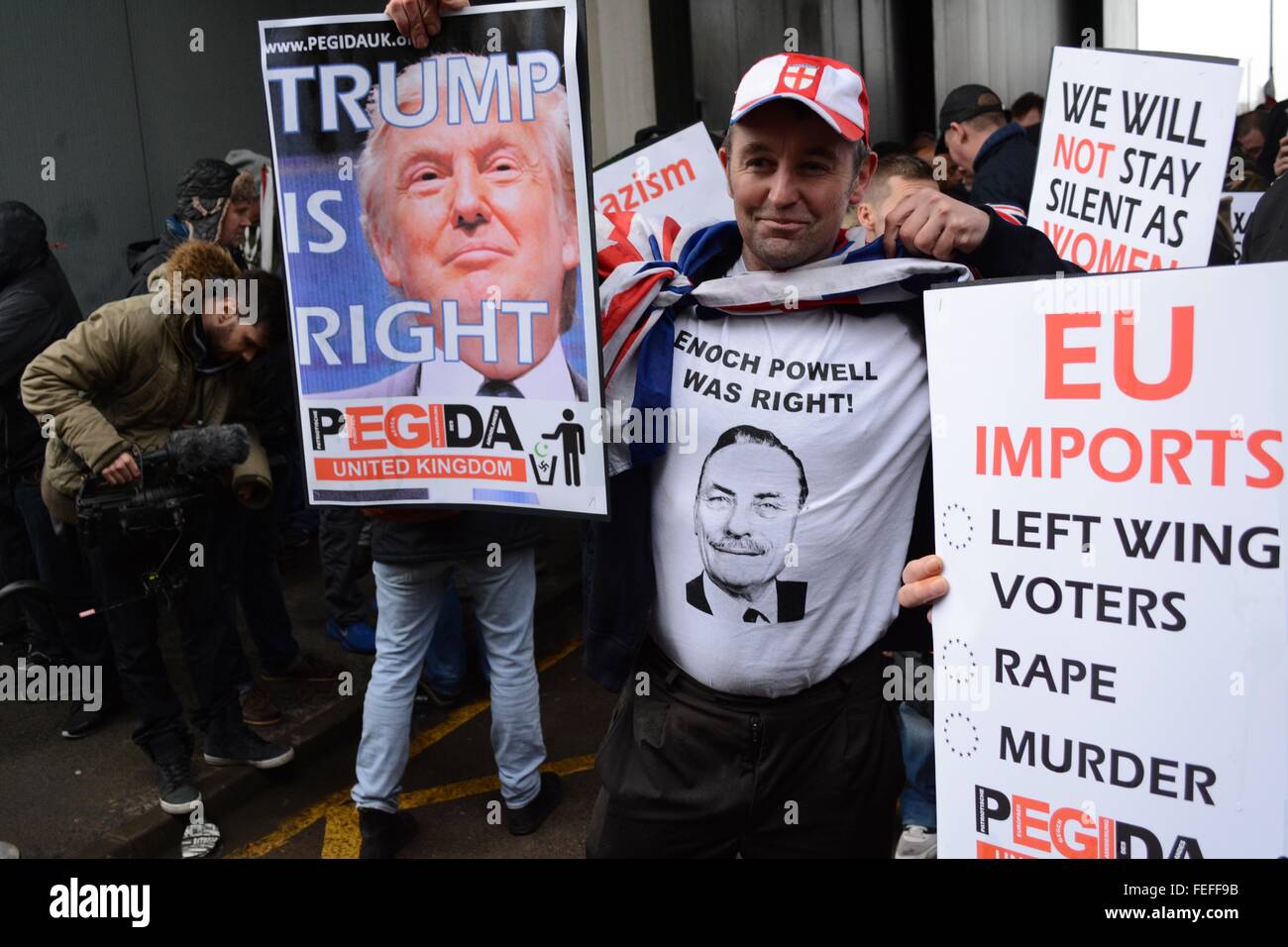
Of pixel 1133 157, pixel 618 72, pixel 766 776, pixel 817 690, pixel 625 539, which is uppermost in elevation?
pixel 618 72

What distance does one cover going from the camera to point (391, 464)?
107 inches

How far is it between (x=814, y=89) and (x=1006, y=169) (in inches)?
150

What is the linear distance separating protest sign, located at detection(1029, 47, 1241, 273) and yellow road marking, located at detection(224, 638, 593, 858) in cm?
277

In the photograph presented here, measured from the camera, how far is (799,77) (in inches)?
84.7

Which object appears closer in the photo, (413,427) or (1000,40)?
(413,427)

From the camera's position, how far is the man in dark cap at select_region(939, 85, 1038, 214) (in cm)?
555

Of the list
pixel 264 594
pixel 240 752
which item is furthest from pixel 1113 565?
pixel 264 594

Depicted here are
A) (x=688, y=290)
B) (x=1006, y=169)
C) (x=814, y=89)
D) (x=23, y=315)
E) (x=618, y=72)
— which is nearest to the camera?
(x=814, y=89)

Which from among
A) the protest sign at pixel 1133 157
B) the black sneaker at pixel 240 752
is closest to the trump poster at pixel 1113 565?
the protest sign at pixel 1133 157

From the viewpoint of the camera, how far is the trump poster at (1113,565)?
1657mm

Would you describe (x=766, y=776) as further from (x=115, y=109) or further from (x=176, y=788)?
(x=115, y=109)

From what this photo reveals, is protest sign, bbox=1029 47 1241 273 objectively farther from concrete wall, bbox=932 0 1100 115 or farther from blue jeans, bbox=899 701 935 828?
concrete wall, bbox=932 0 1100 115

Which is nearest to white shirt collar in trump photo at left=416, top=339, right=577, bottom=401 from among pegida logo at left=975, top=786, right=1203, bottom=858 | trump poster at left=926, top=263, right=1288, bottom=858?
trump poster at left=926, top=263, right=1288, bottom=858
